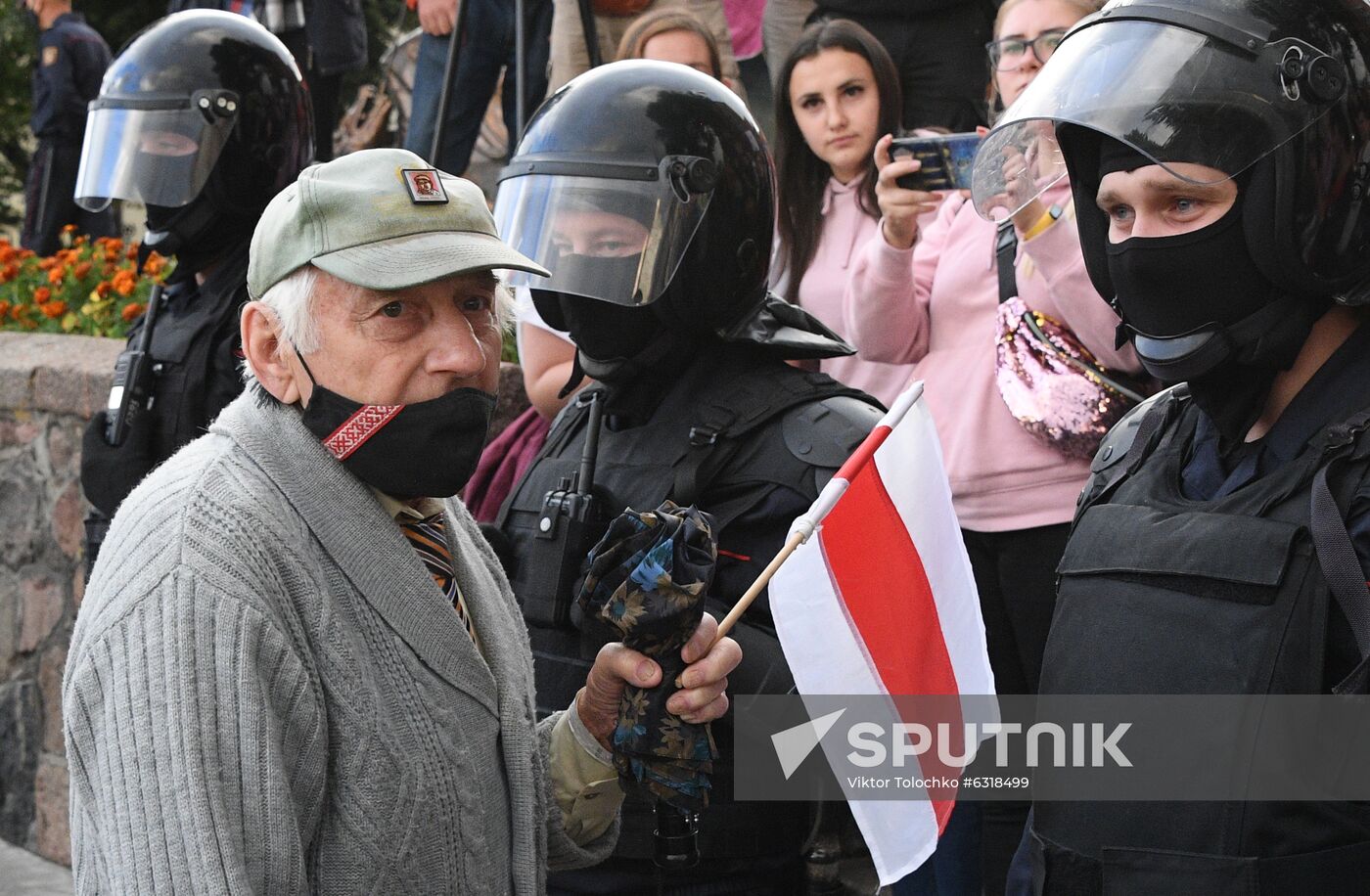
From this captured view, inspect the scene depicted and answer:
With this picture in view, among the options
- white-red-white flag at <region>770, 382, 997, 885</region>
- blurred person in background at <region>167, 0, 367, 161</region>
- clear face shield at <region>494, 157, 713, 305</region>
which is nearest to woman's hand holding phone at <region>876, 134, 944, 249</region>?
clear face shield at <region>494, 157, 713, 305</region>

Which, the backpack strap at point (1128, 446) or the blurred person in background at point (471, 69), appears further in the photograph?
the blurred person in background at point (471, 69)

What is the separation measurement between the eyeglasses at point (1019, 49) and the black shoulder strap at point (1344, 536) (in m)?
2.09

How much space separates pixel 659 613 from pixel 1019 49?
2.41 m

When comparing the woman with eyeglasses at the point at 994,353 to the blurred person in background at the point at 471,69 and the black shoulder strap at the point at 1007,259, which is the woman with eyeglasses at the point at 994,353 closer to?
the black shoulder strap at the point at 1007,259

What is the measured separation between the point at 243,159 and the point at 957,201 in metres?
2.08

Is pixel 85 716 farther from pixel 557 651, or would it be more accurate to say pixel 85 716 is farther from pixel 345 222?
pixel 557 651

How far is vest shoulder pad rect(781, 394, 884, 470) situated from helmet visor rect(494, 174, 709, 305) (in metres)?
0.38

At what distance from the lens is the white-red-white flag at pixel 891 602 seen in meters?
2.64

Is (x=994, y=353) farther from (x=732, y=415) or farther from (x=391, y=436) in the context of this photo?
(x=391, y=436)

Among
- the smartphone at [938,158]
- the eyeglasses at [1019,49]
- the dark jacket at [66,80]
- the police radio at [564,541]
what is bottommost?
the dark jacket at [66,80]

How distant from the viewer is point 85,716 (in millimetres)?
2035

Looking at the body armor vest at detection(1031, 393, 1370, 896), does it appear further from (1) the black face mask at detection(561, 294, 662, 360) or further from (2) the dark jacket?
(2) the dark jacket

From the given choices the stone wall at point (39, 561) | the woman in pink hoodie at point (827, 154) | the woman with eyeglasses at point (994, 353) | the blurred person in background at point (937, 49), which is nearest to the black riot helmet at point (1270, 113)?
the woman with eyeglasses at point (994, 353)

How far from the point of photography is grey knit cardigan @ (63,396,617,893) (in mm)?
1957
